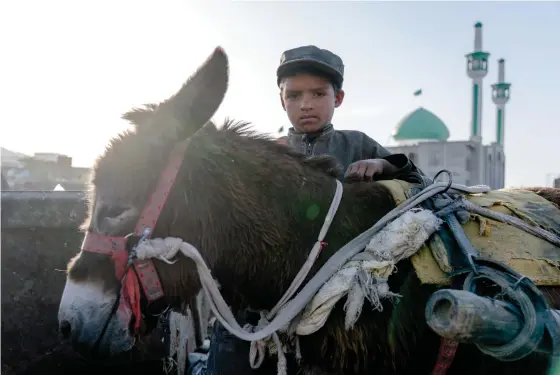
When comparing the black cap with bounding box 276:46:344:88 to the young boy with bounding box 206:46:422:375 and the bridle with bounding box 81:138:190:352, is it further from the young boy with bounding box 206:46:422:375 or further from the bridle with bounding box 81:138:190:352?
the bridle with bounding box 81:138:190:352

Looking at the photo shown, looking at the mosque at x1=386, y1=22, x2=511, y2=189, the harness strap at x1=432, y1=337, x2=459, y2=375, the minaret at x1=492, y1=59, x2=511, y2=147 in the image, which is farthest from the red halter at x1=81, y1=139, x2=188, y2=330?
the minaret at x1=492, y1=59, x2=511, y2=147

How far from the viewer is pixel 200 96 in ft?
6.04

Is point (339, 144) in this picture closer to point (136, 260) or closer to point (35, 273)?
point (136, 260)

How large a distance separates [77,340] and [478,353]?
5.09 ft

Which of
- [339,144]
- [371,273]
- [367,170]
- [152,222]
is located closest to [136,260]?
[152,222]

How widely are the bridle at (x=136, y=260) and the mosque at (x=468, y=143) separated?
3096 cm

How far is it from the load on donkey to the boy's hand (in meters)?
0.34

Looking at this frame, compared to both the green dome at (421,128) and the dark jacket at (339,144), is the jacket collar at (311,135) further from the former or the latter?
the green dome at (421,128)

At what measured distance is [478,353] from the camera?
1862mm

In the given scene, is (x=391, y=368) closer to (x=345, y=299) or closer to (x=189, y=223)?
(x=345, y=299)

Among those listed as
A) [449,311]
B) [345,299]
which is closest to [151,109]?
[345,299]

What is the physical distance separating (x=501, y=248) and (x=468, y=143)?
37.1 meters

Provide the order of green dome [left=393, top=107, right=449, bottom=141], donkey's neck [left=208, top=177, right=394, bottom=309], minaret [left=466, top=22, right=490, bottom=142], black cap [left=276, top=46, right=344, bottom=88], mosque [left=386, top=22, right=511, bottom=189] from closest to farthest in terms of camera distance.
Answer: donkey's neck [left=208, top=177, right=394, bottom=309], black cap [left=276, top=46, right=344, bottom=88], mosque [left=386, top=22, right=511, bottom=189], green dome [left=393, top=107, right=449, bottom=141], minaret [left=466, top=22, right=490, bottom=142]

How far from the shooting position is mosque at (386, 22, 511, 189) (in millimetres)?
35875
